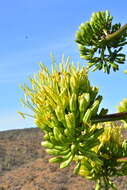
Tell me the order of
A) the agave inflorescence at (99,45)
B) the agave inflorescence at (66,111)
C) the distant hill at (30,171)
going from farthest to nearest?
the distant hill at (30,171)
the agave inflorescence at (99,45)
the agave inflorescence at (66,111)

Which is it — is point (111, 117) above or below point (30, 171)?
below

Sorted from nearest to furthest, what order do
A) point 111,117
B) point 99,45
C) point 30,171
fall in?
point 111,117 → point 99,45 → point 30,171

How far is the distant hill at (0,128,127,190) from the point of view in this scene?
19.7 meters

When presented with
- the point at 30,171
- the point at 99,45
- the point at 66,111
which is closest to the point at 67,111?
the point at 66,111

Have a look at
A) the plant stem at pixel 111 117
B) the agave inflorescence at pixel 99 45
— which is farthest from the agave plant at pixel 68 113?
the agave inflorescence at pixel 99 45

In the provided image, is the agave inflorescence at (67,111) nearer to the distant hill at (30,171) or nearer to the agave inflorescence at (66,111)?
the agave inflorescence at (66,111)

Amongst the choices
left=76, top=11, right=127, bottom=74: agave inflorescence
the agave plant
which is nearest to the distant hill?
left=76, top=11, right=127, bottom=74: agave inflorescence

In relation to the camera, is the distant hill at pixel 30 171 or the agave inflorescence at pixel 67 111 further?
the distant hill at pixel 30 171

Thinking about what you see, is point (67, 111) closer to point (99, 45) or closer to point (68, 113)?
point (68, 113)

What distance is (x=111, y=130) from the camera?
4.38 metres

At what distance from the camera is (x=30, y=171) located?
72.9 ft

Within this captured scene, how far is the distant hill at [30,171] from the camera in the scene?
64.6 feet

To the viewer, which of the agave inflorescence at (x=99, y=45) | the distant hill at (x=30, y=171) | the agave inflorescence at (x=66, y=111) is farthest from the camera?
the distant hill at (x=30, y=171)

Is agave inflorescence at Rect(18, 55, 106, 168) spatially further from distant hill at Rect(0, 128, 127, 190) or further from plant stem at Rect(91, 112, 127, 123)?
distant hill at Rect(0, 128, 127, 190)
